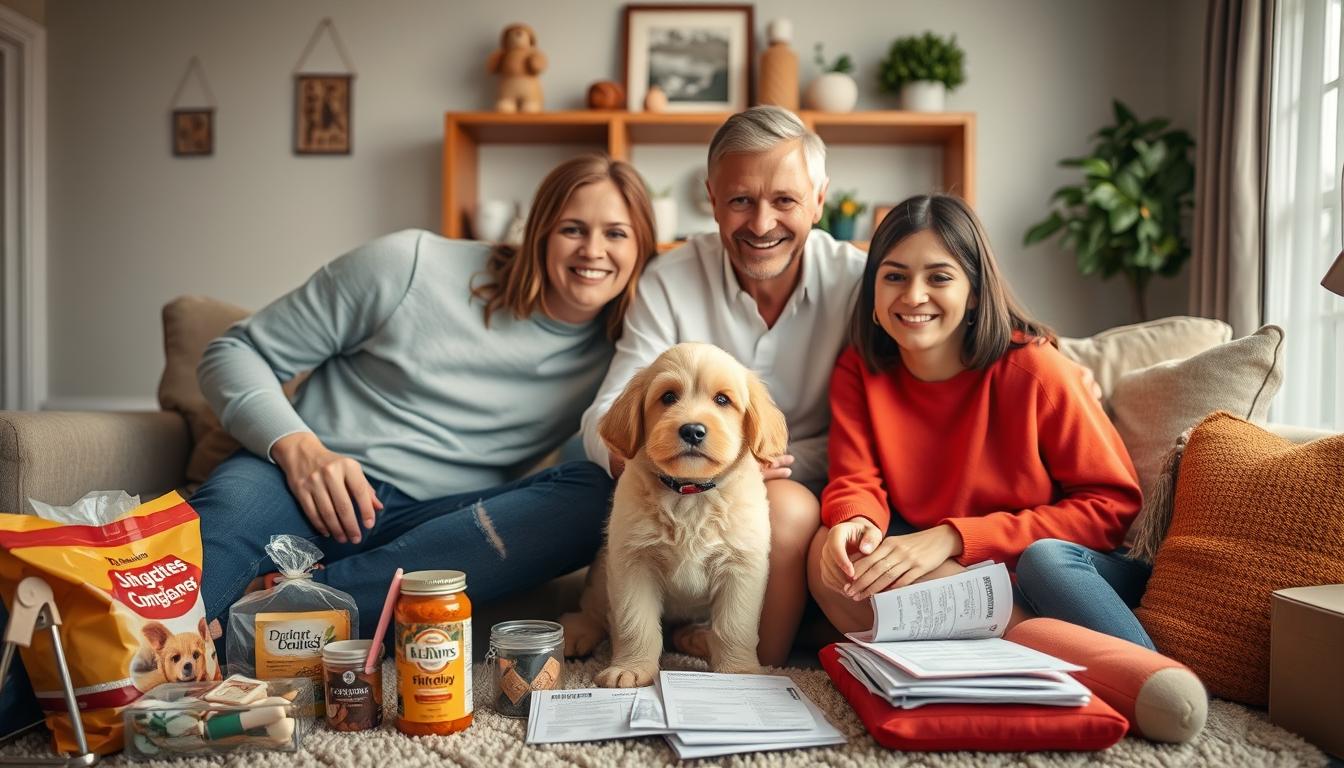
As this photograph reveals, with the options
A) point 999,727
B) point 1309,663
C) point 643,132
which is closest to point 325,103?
point 643,132

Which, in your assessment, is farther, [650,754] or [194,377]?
[194,377]

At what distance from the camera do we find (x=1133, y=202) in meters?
3.71

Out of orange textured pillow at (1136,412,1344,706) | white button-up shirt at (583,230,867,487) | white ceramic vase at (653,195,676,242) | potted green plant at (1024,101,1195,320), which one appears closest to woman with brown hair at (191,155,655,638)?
white button-up shirt at (583,230,867,487)

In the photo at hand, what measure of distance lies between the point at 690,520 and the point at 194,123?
4.04 meters

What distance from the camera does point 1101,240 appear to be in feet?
12.5

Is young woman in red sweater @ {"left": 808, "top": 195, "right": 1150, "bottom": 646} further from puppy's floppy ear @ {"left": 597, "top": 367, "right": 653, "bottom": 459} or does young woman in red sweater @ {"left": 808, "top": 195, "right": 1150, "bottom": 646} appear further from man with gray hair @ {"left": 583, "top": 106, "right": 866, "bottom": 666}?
puppy's floppy ear @ {"left": 597, "top": 367, "right": 653, "bottom": 459}

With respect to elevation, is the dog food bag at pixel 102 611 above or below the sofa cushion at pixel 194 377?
below

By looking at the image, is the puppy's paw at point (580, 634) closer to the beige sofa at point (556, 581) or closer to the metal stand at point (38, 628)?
the beige sofa at point (556, 581)

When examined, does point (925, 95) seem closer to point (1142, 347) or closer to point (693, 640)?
point (1142, 347)

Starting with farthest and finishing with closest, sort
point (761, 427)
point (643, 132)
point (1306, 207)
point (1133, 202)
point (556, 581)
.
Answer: point (643, 132) < point (1133, 202) < point (1306, 207) < point (556, 581) < point (761, 427)

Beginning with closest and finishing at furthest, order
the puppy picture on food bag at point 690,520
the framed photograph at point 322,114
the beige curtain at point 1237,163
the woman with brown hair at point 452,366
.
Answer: the puppy picture on food bag at point 690,520 < the woman with brown hair at point 452,366 < the beige curtain at point 1237,163 < the framed photograph at point 322,114

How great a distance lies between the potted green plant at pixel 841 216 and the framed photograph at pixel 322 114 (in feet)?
7.63

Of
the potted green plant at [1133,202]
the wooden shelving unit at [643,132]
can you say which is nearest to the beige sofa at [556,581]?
the potted green plant at [1133,202]

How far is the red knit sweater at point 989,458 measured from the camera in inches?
66.6
